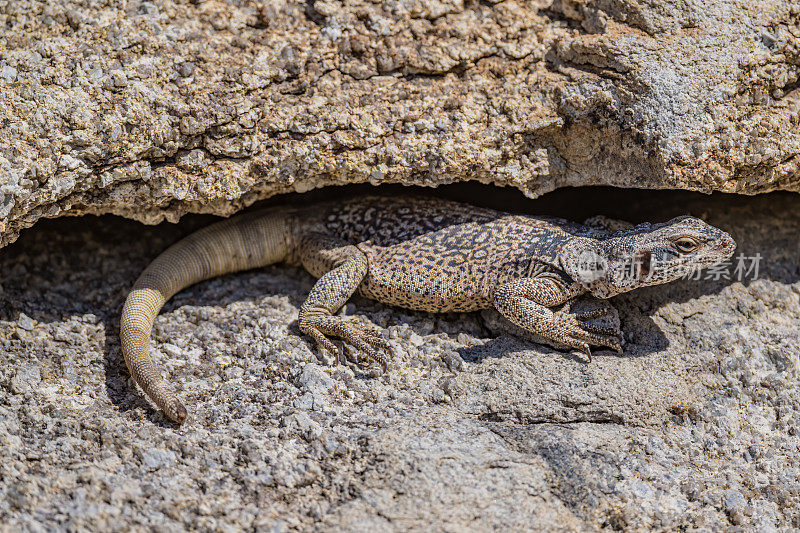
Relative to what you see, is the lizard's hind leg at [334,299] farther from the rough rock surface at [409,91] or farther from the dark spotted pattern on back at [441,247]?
the rough rock surface at [409,91]

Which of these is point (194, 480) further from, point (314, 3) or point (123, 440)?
point (314, 3)

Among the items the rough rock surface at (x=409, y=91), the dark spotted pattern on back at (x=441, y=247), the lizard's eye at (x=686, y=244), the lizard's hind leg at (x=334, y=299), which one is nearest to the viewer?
Result: the rough rock surface at (x=409, y=91)

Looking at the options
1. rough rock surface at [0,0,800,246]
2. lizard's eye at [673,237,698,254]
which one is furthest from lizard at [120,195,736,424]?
rough rock surface at [0,0,800,246]

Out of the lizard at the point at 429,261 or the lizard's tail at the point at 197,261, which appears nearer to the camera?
the lizard's tail at the point at 197,261

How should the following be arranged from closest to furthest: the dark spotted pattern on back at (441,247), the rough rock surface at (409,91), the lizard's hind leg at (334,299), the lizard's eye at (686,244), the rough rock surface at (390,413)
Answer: the rough rock surface at (390,413), the rough rock surface at (409,91), the lizard's eye at (686,244), the lizard's hind leg at (334,299), the dark spotted pattern on back at (441,247)

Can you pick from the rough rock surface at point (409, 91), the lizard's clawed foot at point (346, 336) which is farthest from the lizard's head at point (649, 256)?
the lizard's clawed foot at point (346, 336)

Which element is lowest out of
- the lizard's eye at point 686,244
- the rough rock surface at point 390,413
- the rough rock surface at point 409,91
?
the rough rock surface at point 390,413

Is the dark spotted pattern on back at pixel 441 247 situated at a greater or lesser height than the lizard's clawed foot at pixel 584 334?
greater

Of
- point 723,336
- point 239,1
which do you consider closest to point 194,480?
point 239,1

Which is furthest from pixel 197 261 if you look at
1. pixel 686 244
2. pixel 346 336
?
pixel 686 244
